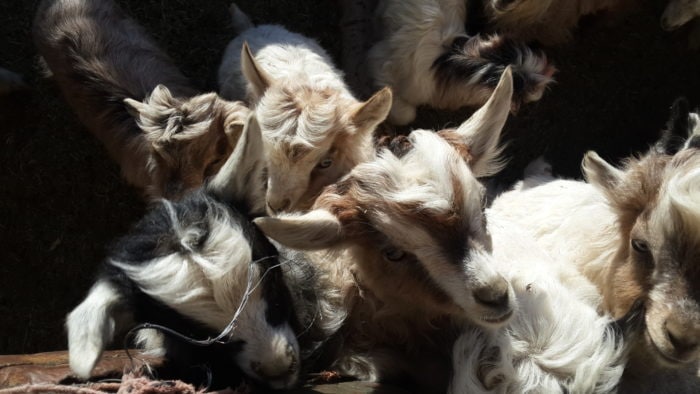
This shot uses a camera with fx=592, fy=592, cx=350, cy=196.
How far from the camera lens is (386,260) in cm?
286

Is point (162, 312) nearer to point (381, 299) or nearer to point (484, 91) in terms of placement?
point (381, 299)

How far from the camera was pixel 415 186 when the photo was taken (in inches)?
106

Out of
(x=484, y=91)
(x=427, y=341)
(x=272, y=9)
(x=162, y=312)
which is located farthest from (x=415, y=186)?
(x=272, y=9)

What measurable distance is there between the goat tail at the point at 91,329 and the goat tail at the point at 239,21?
3052 millimetres

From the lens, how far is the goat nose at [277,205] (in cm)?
347

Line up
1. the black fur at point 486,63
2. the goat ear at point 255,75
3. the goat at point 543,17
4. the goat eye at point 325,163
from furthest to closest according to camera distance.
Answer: the goat at point 543,17 < the black fur at point 486,63 < the goat ear at point 255,75 < the goat eye at point 325,163

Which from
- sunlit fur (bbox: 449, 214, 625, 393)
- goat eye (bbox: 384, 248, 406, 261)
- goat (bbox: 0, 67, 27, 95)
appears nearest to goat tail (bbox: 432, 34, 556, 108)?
sunlit fur (bbox: 449, 214, 625, 393)

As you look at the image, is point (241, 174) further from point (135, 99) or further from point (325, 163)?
point (135, 99)

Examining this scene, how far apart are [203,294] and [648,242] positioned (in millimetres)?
2097

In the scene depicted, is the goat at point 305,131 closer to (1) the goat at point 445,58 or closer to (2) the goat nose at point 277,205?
(2) the goat nose at point 277,205

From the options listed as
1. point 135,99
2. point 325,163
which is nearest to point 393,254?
point 325,163

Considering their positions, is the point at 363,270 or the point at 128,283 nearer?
the point at 128,283

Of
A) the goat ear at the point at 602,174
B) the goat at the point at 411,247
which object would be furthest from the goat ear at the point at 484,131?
the goat ear at the point at 602,174

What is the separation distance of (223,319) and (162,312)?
10.7 inches
